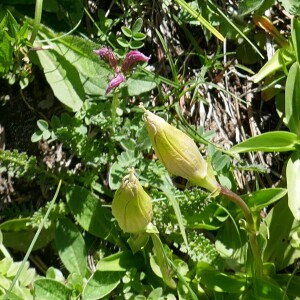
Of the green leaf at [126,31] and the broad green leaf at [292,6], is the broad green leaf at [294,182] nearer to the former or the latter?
the broad green leaf at [292,6]

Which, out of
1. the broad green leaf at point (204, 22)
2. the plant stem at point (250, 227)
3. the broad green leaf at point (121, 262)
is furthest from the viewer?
the broad green leaf at point (204, 22)

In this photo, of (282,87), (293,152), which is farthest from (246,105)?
(293,152)

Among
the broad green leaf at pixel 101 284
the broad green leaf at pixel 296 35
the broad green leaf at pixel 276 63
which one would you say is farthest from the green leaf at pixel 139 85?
the broad green leaf at pixel 101 284

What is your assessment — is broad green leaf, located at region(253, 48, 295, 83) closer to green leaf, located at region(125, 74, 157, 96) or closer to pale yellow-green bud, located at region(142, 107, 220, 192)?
A: green leaf, located at region(125, 74, 157, 96)

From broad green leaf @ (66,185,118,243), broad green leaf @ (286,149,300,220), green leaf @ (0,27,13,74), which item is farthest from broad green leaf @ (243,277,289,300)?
green leaf @ (0,27,13,74)

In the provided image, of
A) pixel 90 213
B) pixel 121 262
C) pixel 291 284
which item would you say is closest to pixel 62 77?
pixel 90 213

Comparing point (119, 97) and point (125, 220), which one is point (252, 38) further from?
point (125, 220)

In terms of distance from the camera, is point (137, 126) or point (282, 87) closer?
point (137, 126)
